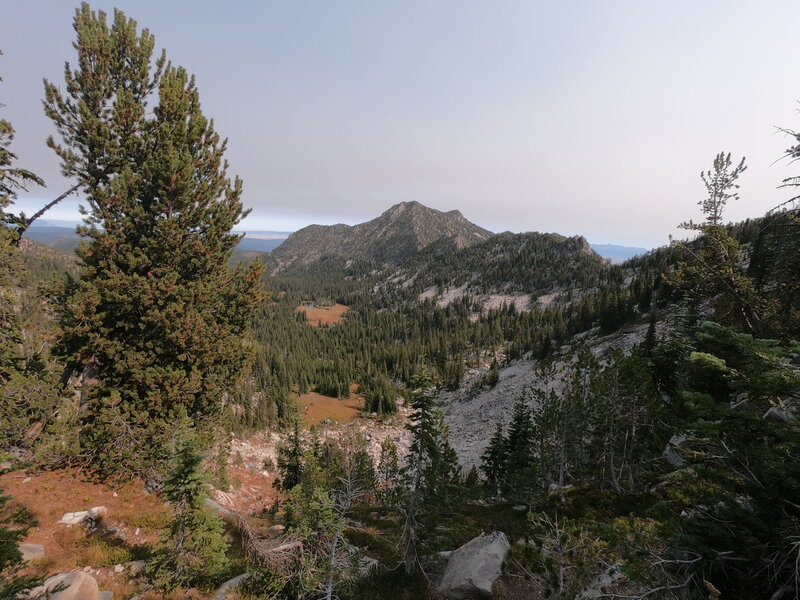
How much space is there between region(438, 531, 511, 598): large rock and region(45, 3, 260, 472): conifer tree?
1340cm

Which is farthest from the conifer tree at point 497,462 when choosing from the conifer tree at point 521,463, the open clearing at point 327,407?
the open clearing at point 327,407

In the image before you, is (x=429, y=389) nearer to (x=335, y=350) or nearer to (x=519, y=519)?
(x=519, y=519)

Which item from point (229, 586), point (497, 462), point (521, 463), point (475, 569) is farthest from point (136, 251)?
point (497, 462)

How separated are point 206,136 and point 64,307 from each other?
29.7 feet

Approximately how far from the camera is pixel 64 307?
12.7 m

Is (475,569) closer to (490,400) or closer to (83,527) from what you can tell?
(83,527)

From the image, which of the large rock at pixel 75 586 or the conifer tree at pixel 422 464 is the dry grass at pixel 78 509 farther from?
the conifer tree at pixel 422 464

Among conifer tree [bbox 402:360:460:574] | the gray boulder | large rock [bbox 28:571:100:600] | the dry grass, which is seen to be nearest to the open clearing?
the dry grass

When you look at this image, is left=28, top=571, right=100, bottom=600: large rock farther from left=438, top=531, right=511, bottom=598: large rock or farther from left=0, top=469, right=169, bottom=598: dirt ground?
left=438, top=531, right=511, bottom=598: large rock

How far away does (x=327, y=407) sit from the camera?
322 ft

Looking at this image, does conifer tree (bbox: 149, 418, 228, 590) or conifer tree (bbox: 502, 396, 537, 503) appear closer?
conifer tree (bbox: 149, 418, 228, 590)

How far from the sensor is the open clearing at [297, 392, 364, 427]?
8831cm

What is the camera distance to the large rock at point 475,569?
14.0 meters

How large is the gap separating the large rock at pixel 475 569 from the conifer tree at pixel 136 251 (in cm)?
1340
